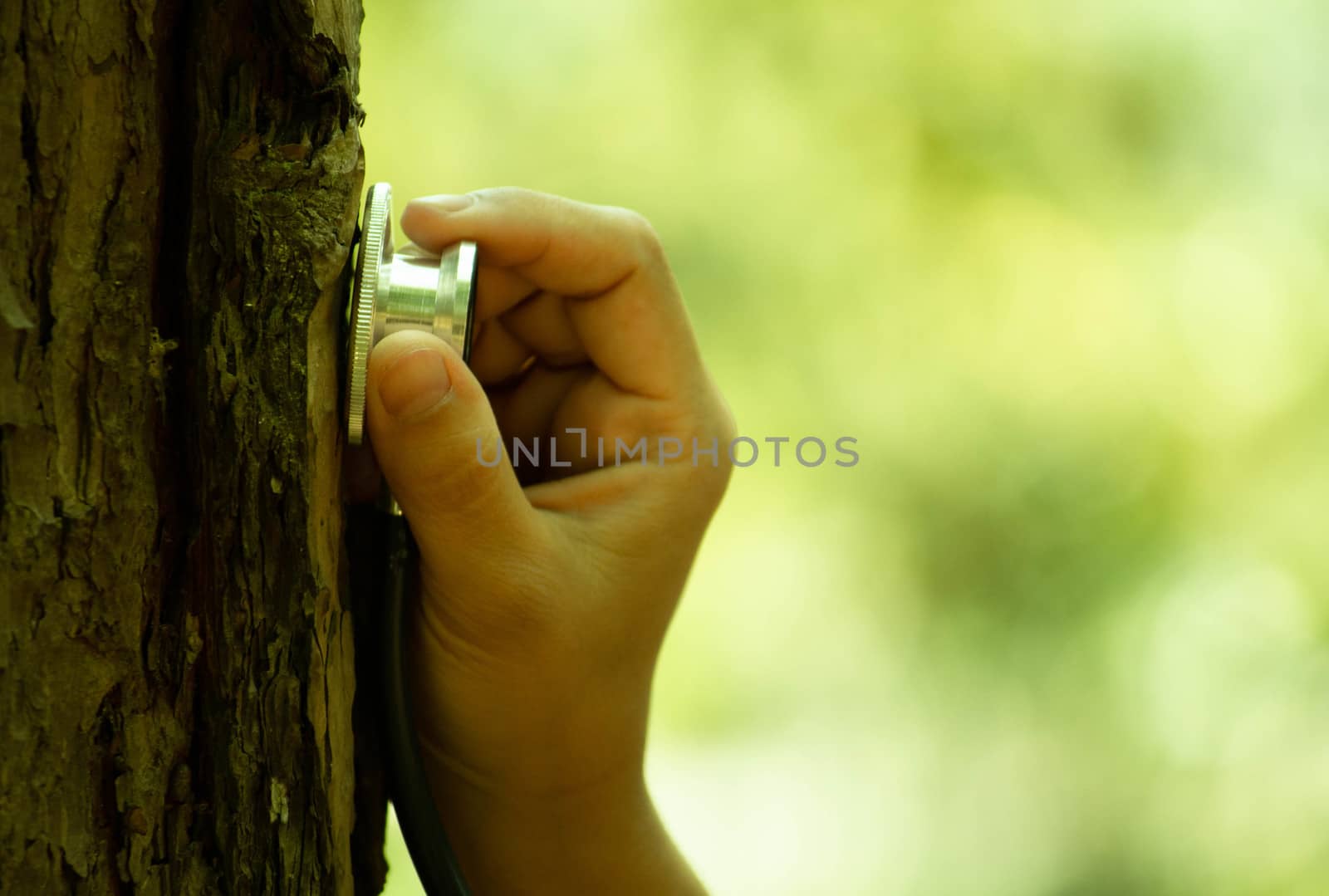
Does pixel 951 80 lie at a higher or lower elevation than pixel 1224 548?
higher

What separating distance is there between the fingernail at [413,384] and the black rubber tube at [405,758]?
105 mm

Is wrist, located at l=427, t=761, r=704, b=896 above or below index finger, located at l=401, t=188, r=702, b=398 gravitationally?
below

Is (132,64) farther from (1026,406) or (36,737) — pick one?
(1026,406)

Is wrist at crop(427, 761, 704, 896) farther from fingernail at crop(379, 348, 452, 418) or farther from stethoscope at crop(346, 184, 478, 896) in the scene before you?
fingernail at crop(379, 348, 452, 418)

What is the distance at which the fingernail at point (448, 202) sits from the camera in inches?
24.5

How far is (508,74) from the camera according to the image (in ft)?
5.03

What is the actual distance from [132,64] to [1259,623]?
1.66 m

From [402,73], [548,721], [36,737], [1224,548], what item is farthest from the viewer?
[1224,548]

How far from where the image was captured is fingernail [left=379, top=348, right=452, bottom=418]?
1.68 feet

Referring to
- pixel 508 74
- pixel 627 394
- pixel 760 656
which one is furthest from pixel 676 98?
pixel 627 394

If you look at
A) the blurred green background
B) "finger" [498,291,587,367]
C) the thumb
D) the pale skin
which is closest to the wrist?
the pale skin

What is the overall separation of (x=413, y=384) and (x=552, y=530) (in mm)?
144

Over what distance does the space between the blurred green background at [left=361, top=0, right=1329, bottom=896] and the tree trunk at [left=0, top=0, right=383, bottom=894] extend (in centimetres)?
114

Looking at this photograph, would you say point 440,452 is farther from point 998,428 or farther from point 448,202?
point 998,428
